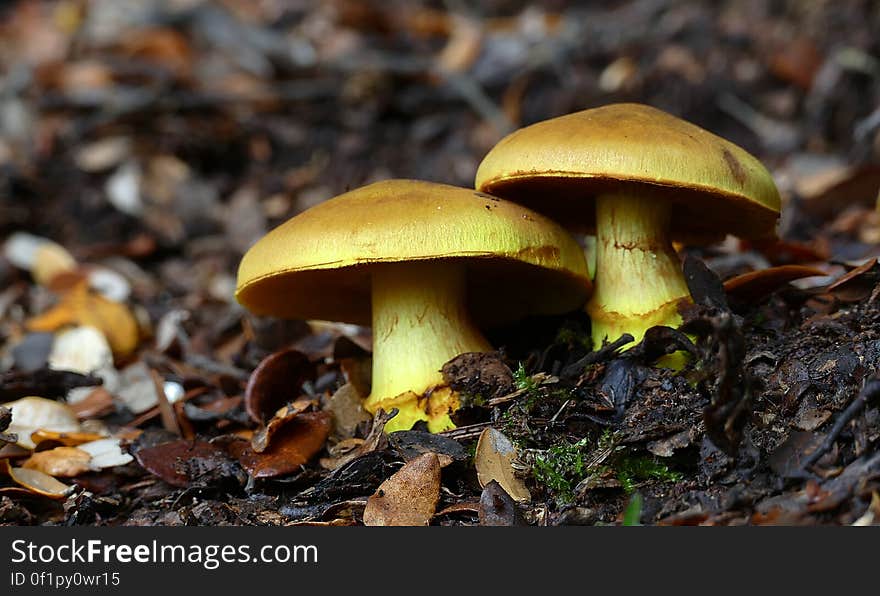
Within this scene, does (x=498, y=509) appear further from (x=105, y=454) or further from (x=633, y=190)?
(x=105, y=454)

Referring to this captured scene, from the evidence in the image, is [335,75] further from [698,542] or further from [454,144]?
[698,542]

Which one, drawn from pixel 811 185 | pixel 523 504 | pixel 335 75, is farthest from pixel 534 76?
pixel 523 504

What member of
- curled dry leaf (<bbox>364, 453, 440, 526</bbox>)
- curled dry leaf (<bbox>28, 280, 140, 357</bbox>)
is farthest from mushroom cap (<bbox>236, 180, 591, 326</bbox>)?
curled dry leaf (<bbox>28, 280, 140, 357</bbox>)

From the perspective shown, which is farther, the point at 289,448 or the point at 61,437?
the point at 61,437

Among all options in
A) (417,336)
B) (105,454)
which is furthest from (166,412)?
(417,336)

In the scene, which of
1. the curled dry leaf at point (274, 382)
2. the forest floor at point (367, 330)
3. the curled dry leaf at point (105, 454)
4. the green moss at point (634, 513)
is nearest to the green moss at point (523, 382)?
the forest floor at point (367, 330)

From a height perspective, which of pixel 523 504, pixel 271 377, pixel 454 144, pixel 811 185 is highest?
pixel 454 144
